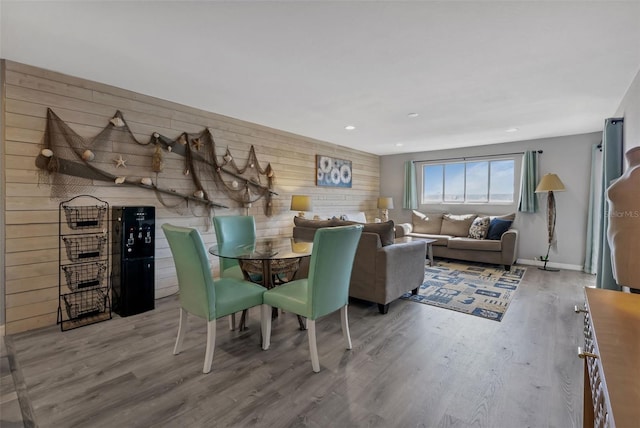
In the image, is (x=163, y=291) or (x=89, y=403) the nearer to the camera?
(x=89, y=403)

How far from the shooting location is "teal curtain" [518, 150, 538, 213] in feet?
17.4

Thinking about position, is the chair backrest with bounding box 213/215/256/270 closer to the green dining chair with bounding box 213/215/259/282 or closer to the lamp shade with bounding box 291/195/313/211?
the green dining chair with bounding box 213/215/259/282

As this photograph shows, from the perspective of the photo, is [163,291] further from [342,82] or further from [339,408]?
[342,82]

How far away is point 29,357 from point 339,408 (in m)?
2.24

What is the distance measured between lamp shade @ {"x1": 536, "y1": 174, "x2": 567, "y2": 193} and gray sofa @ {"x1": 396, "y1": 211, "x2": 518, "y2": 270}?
680 millimetres

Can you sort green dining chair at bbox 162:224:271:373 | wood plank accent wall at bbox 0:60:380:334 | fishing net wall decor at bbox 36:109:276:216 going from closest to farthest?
green dining chair at bbox 162:224:271:373, wood plank accent wall at bbox 0:60:380:334, fishing net wall decor at bbox 36:109:276:216

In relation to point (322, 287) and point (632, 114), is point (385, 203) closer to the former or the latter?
point (632, 114)

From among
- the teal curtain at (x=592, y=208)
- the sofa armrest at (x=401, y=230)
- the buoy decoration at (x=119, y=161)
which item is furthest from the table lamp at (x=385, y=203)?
the buoy decoration at (x=119, y=161)

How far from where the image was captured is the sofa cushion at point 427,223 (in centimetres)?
604

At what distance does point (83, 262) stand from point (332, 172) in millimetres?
4063

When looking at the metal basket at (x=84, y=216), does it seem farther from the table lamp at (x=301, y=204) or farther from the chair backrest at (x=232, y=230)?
the table lamp at (x=301, y=204)

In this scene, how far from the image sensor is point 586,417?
1.04 meters

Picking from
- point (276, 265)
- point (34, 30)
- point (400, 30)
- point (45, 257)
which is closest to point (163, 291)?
point (45, 257)

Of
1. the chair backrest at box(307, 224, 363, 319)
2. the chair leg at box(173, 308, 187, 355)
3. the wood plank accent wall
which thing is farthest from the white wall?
the wood plank accent wall
